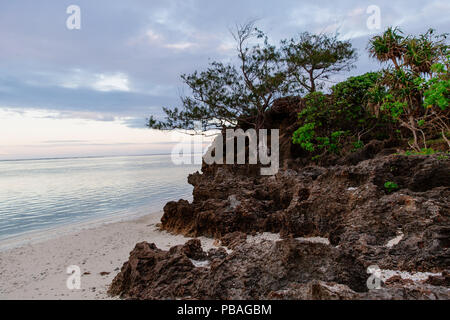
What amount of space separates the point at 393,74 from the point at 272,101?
25.1ft

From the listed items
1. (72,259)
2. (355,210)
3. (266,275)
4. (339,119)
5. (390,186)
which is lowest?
(72,259)

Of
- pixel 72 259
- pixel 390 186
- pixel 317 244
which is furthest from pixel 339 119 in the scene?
pixel 72 259

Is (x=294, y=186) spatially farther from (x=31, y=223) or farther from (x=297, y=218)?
(x=31, y=223)

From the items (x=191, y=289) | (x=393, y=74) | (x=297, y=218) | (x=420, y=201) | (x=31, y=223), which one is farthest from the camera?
(x=31, y=223)

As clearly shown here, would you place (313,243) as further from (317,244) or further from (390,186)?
(390,186)

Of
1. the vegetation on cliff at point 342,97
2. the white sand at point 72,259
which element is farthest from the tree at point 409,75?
the white sand at point 72,259

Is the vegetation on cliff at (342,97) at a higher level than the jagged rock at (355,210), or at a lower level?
higher

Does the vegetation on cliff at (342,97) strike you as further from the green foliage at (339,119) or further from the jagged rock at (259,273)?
the jagged rock at (259,273)

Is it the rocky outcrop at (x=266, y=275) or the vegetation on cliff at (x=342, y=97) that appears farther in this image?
the vegetation on cliff at (x=342, y=97)

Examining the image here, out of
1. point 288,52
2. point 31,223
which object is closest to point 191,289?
point 31,223

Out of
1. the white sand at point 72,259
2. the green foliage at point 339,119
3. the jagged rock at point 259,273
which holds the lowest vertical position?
the white sand at point 72,259

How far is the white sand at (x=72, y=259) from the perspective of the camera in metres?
5.51

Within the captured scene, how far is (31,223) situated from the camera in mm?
14000

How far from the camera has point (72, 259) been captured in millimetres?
7719
